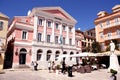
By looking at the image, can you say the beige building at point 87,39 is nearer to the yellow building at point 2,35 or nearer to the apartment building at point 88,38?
the apartment building at point 88,38

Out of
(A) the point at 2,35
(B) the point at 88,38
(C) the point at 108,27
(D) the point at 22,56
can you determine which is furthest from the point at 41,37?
(B) the point at 88,38

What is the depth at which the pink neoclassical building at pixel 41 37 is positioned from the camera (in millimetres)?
27828

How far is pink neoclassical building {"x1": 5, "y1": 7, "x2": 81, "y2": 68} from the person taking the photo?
2783 cm

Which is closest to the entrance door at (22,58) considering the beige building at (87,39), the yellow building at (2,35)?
the yellow building at (2,35)

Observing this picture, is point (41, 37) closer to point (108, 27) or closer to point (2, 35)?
point (2, 35)

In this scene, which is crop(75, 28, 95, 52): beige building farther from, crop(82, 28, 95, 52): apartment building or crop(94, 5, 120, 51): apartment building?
crop(94, 5, 120, 51): apartment building

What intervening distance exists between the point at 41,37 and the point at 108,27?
17.0m

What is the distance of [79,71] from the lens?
63.7 ft

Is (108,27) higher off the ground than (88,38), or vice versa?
(108,27)

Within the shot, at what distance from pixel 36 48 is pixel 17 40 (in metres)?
4.24

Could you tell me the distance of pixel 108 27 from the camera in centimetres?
3588

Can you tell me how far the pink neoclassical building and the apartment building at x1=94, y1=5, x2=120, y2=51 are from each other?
23.2 feet

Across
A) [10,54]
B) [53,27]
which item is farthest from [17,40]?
[53,27]

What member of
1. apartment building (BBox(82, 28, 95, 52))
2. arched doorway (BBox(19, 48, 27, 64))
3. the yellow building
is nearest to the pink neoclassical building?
arched doorway (BBox(19, 48, 27, 64))
